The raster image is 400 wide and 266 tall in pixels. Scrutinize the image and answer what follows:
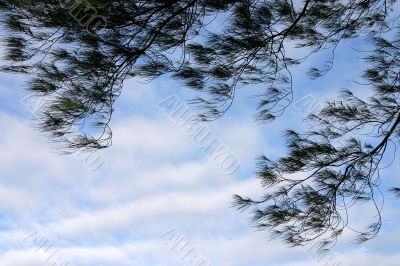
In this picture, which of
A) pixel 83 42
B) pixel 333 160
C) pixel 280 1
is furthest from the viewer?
pixel 333 160

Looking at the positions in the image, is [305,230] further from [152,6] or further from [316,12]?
[152,6]

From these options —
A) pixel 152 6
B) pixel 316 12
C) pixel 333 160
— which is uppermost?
pixel 316 12

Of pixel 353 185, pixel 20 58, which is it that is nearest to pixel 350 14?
pixel 353 185

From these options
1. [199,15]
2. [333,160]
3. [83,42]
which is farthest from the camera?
[333,160]

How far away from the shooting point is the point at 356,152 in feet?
8.32

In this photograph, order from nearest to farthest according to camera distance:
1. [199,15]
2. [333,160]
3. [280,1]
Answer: [199,15] → [280,1] → [333,160]

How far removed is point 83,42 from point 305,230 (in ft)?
4.43

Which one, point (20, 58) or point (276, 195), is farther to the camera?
point (276, 195)

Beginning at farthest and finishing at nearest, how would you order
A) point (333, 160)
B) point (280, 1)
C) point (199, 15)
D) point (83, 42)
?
point (333, 160) < point (280, 1) < point (199, 15) < point (83, 42)

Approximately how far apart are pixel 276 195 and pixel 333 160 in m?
0.34

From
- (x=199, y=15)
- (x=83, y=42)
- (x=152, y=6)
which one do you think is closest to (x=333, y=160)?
(x=199, y=15)

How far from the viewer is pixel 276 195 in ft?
8.06

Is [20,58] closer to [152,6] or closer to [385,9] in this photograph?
[152,6]

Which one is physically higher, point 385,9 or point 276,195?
point 385,9
